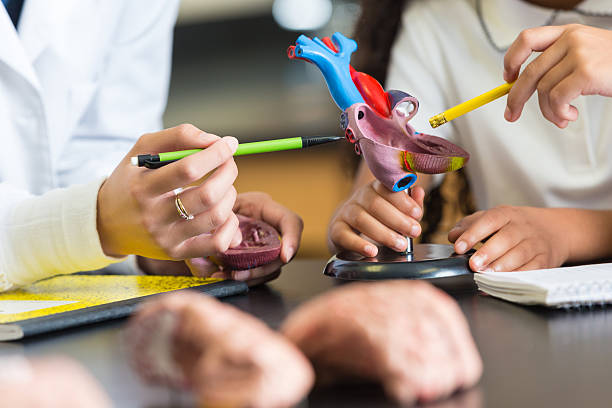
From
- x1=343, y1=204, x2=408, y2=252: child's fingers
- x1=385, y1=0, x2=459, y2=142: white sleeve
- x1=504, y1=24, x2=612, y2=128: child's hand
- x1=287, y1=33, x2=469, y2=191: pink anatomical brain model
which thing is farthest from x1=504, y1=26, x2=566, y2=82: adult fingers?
x1=385, y1=0, x2=459, y2=142: white sleeve

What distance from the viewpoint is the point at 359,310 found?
11.9 inches

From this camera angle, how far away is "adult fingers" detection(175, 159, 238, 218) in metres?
0.59

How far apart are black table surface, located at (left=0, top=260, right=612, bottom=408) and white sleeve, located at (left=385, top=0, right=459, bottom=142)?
61 centimetres

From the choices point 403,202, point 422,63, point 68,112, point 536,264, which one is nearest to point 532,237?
point 536,264

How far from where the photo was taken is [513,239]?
67 centimetres

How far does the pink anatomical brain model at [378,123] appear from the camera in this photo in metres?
0.65

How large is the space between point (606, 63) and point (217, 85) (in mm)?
2531

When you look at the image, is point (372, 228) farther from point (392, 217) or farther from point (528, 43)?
point (528, 43)

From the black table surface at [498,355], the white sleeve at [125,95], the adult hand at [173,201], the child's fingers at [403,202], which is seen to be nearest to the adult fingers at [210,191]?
the adult hand at [173,201]

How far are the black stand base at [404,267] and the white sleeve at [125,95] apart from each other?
A: 20.9 inches

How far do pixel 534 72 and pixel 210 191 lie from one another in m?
0.38

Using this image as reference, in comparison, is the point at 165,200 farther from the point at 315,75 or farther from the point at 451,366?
the point at 315,75

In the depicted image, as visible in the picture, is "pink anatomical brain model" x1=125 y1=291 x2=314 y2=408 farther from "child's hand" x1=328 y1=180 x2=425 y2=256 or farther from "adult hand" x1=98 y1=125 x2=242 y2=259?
"child's hand" x1=328 y1=180 x2=425 y2=256

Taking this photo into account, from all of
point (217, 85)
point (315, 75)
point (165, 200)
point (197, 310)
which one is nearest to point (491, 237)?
point (165, 200)
